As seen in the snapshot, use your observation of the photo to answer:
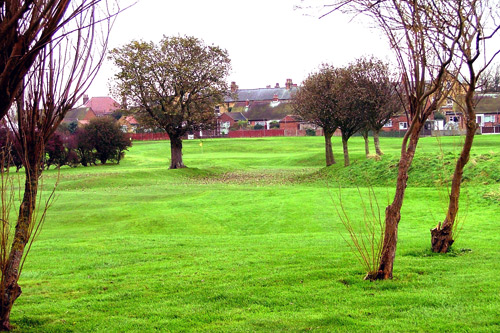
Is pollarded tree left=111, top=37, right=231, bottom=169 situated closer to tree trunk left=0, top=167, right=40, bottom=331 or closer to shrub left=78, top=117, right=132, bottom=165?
shrub left=78, top=117, right=132, bottom=165

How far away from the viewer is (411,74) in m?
7.75

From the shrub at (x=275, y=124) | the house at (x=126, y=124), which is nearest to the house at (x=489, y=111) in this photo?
the shrub at (x=275, y=124)

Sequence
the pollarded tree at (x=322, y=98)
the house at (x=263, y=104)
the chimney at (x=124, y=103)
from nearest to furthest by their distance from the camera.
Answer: the pollarded tree at (x=322, y=98), the chimney at (x=124, y=103), the house at (x=263, y=104)

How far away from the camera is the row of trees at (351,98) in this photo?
36.8 m

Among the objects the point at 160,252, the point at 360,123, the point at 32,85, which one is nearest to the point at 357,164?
the point at 360,123

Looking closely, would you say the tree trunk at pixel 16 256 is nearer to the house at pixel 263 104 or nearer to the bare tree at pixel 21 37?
the bare tree at pixel 21 37

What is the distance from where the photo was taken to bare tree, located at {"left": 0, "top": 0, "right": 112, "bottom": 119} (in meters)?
5.04

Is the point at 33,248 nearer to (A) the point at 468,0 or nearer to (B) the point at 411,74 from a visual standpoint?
(B) the point at 411,74

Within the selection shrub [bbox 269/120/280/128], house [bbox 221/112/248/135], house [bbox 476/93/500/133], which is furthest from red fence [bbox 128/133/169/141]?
house [bbox 476/93/500/133]

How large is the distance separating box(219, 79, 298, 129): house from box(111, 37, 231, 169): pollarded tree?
52296mm

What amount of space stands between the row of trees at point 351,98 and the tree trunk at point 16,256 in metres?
32.2

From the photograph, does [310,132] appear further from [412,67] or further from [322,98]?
[412,67]

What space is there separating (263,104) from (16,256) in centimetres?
10911

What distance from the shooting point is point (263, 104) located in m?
114
